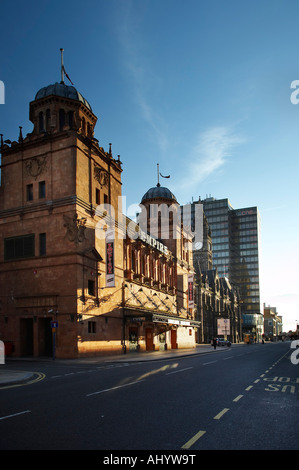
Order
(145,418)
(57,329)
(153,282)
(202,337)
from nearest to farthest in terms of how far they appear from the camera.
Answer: (145,418) → (57,329) → (153,282) → (202,337)

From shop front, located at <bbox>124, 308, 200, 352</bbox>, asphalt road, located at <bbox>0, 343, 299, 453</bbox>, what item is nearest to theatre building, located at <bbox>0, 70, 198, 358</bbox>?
shop front, located at <bbox>124, 308, 200, 352</bbox>

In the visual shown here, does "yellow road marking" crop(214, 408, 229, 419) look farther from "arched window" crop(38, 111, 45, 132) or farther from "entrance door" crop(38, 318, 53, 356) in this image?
"arched window" crop(38, 111, 45, 132)

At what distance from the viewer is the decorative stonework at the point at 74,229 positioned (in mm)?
33531

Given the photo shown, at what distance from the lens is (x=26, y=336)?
34.9 m

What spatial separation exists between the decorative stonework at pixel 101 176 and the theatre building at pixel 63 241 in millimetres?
96

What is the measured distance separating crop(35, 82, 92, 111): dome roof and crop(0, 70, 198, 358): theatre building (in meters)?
0.11

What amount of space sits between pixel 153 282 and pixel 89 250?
18.8 meters

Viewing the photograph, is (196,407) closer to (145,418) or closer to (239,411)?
(239,411)

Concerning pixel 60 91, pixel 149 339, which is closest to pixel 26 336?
pixel 149 339

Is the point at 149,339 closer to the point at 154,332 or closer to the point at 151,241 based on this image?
the point at 154,332

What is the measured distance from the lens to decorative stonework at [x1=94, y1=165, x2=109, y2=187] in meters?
38.8

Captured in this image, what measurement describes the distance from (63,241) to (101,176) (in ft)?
29.0
